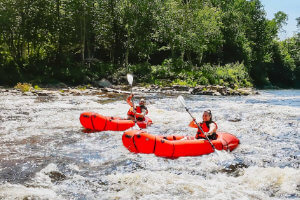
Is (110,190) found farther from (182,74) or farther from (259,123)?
(182,74)

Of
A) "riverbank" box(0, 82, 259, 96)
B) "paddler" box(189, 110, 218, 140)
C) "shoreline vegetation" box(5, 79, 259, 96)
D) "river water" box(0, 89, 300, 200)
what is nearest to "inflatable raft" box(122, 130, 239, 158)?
"river water" box(0, 89, 300, 200)

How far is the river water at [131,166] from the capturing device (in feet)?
15.1

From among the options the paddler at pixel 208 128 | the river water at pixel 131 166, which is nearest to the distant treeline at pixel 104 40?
the river water at pixel 131 166

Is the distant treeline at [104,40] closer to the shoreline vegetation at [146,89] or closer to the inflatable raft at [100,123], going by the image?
the shoreline vegetation at [146,89]

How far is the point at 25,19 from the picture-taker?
21.9 meters

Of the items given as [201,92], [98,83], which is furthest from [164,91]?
[98,83]

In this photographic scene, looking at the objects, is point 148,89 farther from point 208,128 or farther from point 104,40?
point 208,128

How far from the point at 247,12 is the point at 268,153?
3500cm

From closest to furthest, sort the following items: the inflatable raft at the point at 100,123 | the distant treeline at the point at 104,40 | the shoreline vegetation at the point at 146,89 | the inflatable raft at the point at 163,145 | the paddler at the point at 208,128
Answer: the inflatable raft at the point at 163,145
the paddler at the point at 208,128
the inflatable raft at the point at 100,123
the shoreline vegetation at the point at 146,89
the distant treeline at the point at 104,40

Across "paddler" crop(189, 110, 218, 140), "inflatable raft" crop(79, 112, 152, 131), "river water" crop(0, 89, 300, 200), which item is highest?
"paddler" crop(189, 110, 218, 140)

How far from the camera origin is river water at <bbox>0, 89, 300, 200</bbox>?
460 centimetres

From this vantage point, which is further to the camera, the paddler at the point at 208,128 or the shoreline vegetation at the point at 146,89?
the shoreline vegetation at the point at 146,89

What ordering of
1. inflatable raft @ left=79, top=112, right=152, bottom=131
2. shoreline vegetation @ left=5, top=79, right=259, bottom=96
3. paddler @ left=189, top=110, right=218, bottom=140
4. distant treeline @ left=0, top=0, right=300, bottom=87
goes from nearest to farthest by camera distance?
paddler @ left=189, top=110, right=218, bottom=140 → inflatable raft @ left=79, top=112, right=152, bottom=131 → shoreline vegetation @ left=5, top=79, right=259, bottom=96 → distant treeline @ left=0, top=0, right=300, bottom=87

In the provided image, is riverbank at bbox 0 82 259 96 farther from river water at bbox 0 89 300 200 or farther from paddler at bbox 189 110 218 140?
paddler at bbox 189 110 218 140
